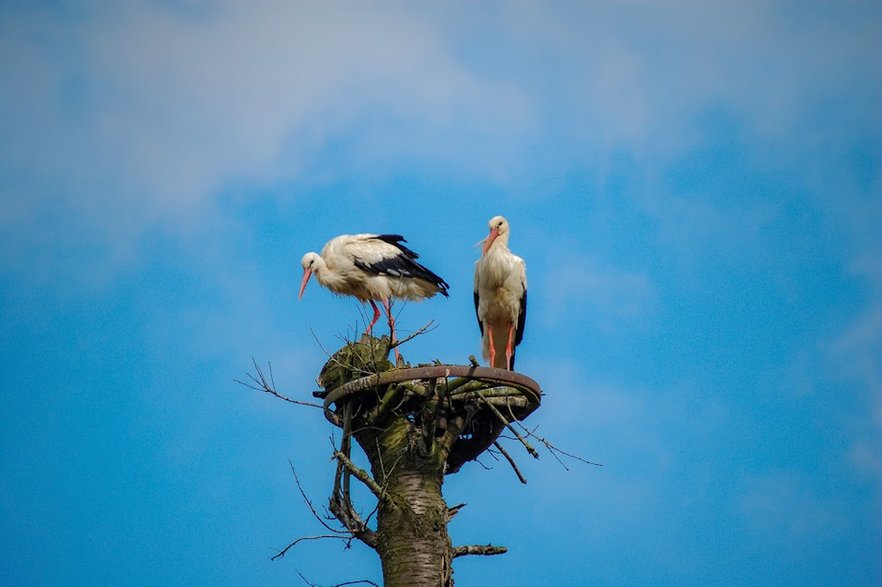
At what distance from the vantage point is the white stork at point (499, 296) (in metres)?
10.9

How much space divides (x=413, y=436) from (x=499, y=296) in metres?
3.42

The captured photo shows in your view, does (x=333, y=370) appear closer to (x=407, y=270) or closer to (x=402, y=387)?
(x=402, y=387)

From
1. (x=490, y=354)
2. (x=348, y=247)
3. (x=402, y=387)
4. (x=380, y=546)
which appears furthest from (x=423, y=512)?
(x=348, y=247)

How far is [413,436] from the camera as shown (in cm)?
771

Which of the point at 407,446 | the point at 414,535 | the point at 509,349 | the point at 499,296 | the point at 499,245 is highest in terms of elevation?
the point at 499,245

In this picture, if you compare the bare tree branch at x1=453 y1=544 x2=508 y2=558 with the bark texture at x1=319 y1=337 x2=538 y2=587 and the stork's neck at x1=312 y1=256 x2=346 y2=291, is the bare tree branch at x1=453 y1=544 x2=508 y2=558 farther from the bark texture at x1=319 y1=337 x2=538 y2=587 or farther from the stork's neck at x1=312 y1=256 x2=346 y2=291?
the stork's neck at x1=312 y1=256 x2=346 y2=291

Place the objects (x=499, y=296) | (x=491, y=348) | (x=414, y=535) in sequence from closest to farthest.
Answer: (x=414, y=535)
(x=499, y=296)
(x=491, y=348)

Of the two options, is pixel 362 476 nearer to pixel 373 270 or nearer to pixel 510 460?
pixel 510 460

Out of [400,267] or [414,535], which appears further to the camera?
[400,267]

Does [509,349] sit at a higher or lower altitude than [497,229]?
lower

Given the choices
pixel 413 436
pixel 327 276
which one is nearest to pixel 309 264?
pixel 327 276

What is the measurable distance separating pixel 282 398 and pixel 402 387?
0.81m

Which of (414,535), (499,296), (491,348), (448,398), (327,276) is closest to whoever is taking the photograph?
(414,535)

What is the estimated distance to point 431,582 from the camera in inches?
283
